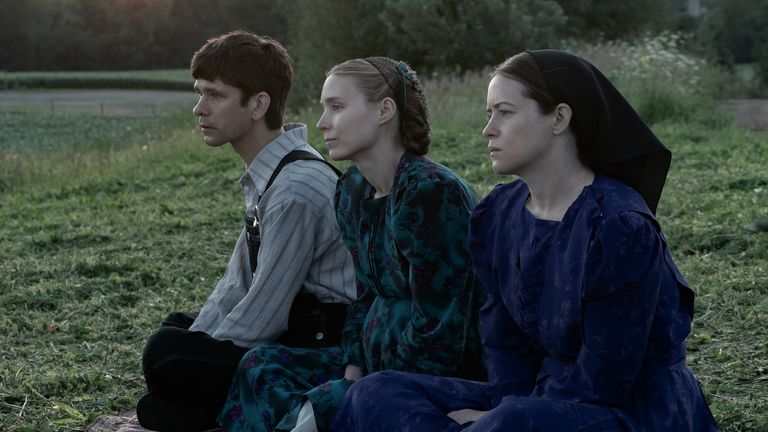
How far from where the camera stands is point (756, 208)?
734 cm

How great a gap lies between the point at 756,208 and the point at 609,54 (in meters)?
11.8

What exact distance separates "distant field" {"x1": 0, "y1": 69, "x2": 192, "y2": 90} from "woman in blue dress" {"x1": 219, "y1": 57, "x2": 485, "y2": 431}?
152 feet

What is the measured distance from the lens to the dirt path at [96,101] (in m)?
37.5

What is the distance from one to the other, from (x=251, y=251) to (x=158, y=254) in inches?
155

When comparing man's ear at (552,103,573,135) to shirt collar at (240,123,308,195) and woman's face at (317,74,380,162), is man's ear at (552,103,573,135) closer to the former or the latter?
woman's face at (317,74,380,162)

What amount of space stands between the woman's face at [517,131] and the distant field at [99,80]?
4718 centimetres

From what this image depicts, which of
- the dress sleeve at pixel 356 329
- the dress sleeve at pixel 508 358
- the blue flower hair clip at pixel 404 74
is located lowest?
the dress sleeve at pixel 356 329

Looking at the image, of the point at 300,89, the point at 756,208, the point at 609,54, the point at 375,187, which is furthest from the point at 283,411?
the point at 300,89

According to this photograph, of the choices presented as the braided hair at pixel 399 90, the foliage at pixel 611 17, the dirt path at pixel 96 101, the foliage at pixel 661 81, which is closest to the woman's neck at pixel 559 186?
the braided hair at pixel 399 90

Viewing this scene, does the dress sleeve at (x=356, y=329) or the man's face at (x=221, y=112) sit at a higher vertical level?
the man's face at (x=221, y=112)

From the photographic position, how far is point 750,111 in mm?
16844

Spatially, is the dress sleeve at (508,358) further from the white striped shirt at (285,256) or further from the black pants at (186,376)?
the black pants at (186,376)

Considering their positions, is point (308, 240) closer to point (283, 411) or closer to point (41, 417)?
point (283, 411)

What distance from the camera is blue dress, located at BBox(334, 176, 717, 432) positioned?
8.29ft
